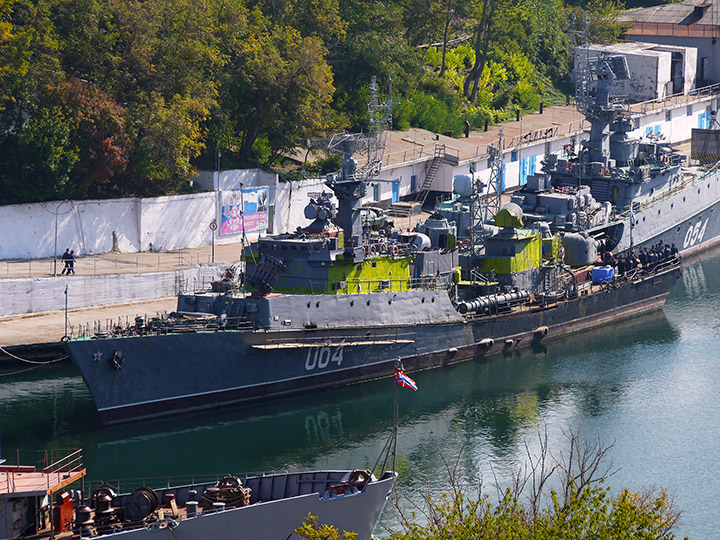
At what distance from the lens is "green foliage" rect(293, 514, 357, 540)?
3018cm

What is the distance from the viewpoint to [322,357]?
5119 centimetres

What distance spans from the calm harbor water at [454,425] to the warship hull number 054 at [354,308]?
109 cm

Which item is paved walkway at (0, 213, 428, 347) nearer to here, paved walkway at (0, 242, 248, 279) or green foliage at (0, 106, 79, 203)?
paved walkway at (0, 242, 248, 279)

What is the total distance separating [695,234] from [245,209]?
29.5 m

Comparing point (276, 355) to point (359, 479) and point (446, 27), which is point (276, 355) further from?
point (446, 27)

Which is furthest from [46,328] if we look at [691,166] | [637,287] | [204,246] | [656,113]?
[656,113]

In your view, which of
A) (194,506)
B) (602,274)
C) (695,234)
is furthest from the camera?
(695,234)

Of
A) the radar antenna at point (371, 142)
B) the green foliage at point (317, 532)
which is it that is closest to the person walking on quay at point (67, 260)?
the radar antenna at point (371, 142)

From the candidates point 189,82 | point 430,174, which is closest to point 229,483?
point 189,82

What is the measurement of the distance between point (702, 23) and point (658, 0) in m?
11.6

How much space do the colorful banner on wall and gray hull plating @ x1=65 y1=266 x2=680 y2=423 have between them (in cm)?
1779

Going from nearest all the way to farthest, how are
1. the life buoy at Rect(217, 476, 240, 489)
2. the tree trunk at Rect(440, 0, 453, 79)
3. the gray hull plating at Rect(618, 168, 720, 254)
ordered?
the life buoy at Rect(217, 476, 240, 489) < the gray hull plating at Rect(618, 168, 720, 254) < the tree trunk at Rect(440, 0, 453, 79)

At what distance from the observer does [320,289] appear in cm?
5181

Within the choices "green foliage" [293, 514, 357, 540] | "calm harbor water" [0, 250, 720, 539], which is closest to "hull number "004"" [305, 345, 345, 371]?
"calm harbor water" [0, 250, 720, 539]
